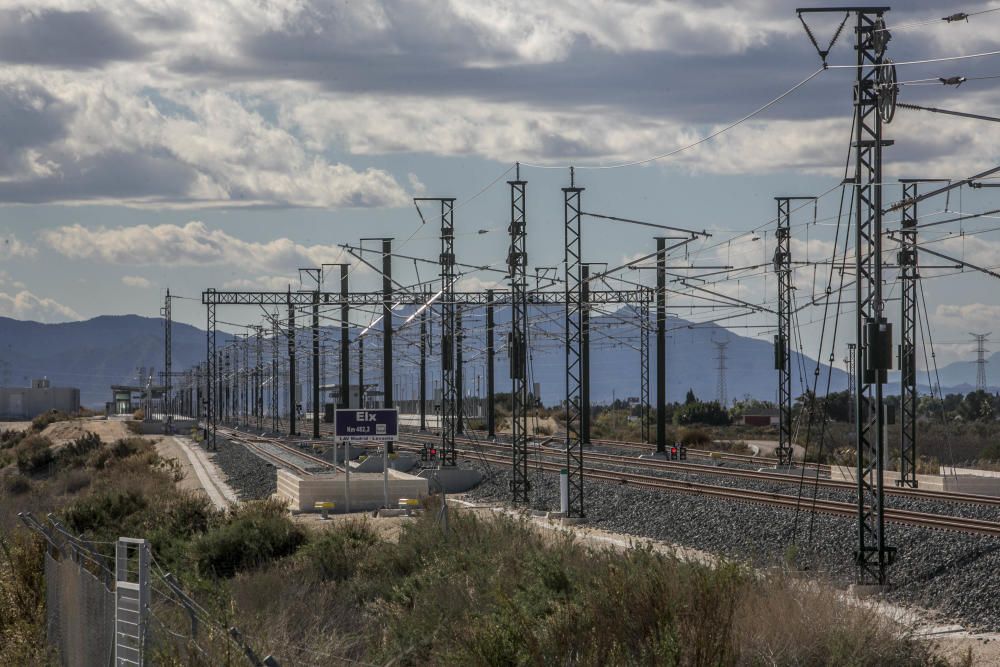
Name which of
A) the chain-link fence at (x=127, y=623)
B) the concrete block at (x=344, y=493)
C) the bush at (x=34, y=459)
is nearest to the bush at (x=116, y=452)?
the bush at (x=34, y=459)

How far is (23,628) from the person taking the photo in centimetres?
1919

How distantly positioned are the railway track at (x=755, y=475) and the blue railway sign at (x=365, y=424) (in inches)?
418

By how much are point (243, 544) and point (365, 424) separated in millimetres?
11381

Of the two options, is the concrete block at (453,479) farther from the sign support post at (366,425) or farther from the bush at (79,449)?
the bush at (79,449)

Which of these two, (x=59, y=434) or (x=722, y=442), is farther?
(x=59, y=434)

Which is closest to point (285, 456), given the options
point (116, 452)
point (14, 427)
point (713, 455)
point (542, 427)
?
point (116, 452)

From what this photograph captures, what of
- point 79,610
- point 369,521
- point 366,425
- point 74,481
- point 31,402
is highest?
point 366,425

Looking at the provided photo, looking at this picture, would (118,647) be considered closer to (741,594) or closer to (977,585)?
(741,594)

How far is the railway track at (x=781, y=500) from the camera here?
84.5 ft

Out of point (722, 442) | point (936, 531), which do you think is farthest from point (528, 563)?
point (722, 442)

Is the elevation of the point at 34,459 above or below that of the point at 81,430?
below

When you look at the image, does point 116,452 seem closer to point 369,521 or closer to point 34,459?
point 34,459

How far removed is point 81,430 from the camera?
108 metres

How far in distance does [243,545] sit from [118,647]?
13.3 metres
